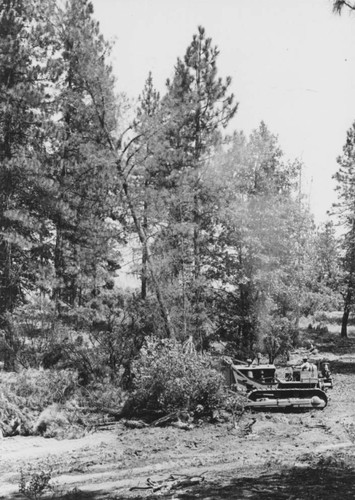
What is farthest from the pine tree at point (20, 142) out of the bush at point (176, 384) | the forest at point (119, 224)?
the bush at point (176, 384)

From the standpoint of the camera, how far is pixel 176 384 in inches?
578

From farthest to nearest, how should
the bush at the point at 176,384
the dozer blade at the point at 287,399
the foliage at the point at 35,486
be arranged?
the dozer blade at the point at 287,399 → the bush at the point at 176,384 → the foliage at the point at 35,486

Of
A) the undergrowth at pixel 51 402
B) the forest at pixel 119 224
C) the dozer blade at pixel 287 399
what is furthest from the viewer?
the forest at pixel 119 224

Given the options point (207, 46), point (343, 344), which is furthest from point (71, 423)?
point (343, 344)

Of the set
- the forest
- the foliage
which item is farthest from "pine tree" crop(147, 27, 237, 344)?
the foliage

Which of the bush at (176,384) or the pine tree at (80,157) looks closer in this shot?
the bush at (176,384)

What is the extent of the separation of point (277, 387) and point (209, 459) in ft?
18.1

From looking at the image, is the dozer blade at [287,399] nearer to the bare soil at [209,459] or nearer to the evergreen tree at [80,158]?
the bare soil at [209,459]

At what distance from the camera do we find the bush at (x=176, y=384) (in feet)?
48.6

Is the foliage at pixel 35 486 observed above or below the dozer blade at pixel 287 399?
below

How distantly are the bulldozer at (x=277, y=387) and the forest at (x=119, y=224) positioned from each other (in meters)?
1.12

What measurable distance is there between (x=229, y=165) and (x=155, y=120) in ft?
17.4

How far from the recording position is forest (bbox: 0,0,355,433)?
18844 mm

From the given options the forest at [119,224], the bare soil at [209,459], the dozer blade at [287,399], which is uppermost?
the forest at [119,224]
